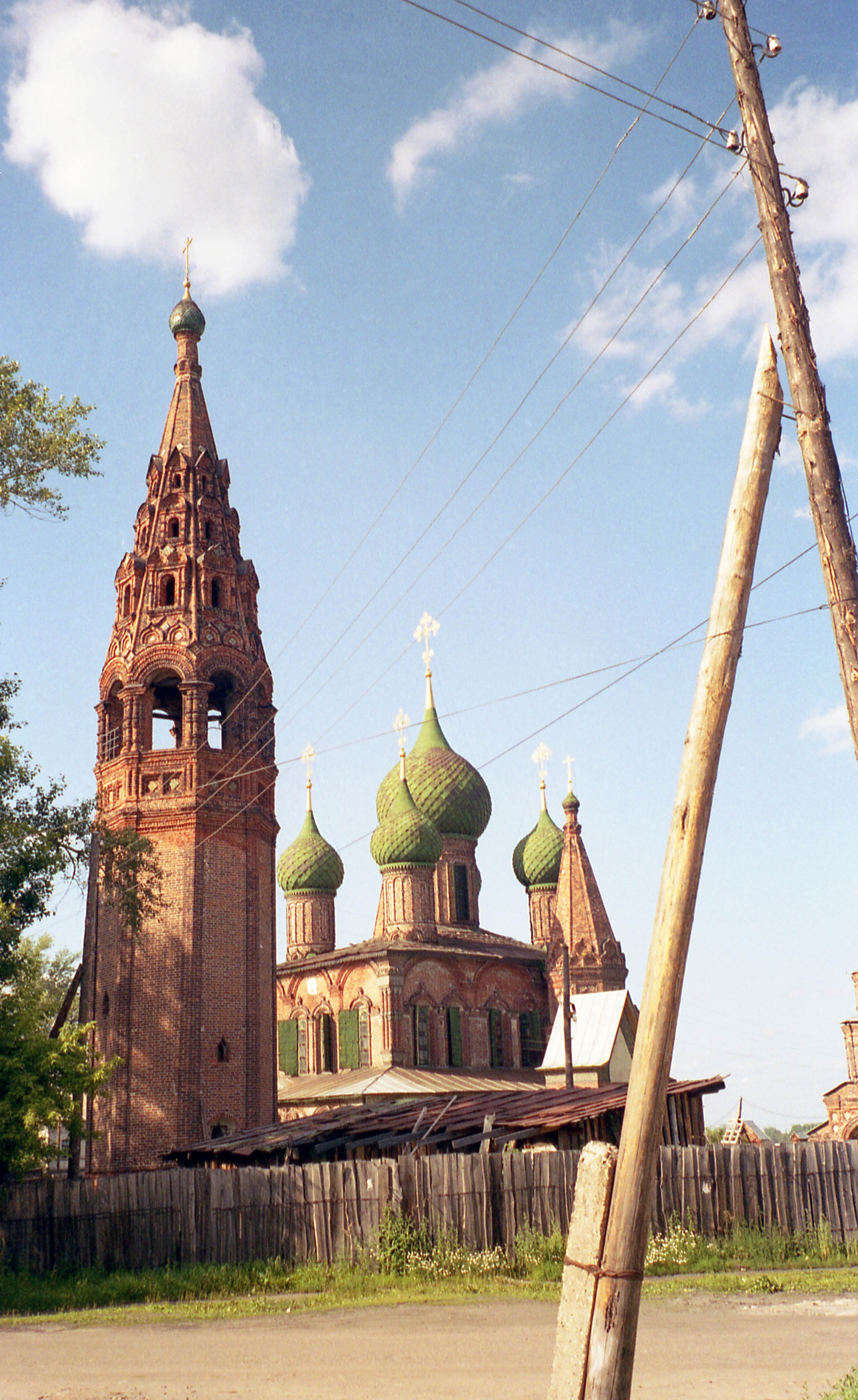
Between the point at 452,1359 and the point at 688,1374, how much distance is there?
202 centimetres

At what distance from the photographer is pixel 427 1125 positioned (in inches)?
859

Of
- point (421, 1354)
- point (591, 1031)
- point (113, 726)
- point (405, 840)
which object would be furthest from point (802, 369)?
point (405, 840)

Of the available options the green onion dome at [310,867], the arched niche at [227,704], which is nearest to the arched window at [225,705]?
the arched niche at [227,704]

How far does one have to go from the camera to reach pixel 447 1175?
17.4 metres

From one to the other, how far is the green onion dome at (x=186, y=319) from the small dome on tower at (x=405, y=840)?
17542 mm

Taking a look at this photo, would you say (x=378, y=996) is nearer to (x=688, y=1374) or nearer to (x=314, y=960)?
(x=314, y=960)

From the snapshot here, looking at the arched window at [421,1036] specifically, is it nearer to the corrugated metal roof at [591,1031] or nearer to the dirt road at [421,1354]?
the corrugated metal roof at [591,1031]

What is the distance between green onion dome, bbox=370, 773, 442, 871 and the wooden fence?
77.3 ft

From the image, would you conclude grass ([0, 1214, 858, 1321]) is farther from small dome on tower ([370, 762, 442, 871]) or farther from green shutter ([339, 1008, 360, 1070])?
small dome on tower ([370, 762, 442, 871])

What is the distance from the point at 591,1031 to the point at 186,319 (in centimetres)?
2233

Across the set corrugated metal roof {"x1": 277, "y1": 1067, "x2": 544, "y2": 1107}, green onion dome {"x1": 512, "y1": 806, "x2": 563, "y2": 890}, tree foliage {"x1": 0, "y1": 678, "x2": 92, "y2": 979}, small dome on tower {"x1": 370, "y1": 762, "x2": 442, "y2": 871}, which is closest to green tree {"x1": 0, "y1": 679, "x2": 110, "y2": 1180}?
tree foliage {"x1": 0, "y1": 678, "x2": 92, "y2": 979}

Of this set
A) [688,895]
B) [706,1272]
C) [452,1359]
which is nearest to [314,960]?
[706,1272]

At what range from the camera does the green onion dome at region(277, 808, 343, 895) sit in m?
48.0

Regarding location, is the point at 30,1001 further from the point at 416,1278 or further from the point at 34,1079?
the point at 416,1278
